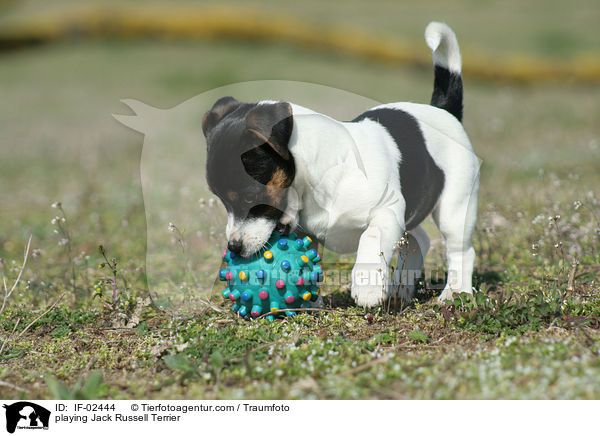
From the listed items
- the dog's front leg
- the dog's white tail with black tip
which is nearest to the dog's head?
the dog's front leg

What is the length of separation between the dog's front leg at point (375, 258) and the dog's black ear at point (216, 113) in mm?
1192

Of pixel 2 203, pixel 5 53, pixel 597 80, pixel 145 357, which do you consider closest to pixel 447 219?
pixel 145 357

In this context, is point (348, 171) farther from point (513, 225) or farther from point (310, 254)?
point (513, 225)

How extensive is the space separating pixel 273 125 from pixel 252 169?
0.30m

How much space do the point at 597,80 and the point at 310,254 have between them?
18193 mm

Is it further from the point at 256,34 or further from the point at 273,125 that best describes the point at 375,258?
the point at 256,34

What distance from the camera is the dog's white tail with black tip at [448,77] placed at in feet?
15.0

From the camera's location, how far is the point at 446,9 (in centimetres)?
2520

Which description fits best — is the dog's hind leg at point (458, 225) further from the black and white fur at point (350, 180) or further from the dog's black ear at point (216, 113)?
the dog's black ear at point (216, 113)

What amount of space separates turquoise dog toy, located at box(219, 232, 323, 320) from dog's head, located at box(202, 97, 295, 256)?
0.13 metres

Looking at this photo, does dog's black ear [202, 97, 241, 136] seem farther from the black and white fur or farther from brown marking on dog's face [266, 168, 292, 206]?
brown marking on dog's face [266, 168, 292, 206]

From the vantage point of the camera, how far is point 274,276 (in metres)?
3.67
